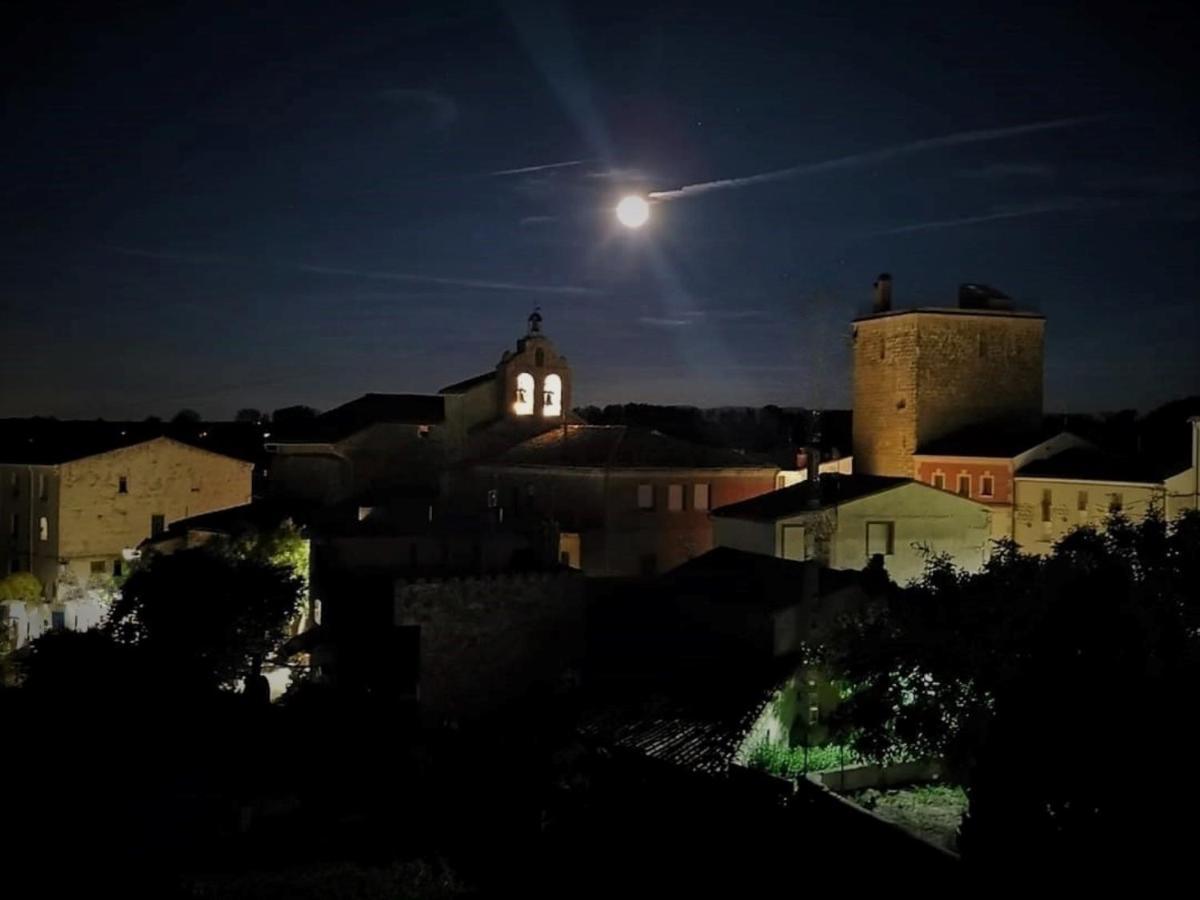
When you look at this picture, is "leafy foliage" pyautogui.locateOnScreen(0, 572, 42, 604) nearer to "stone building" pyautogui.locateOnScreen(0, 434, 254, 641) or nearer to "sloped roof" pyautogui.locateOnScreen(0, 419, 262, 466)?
"stone building" pyautogui.locateOnScreen(0, 434, 254, 641)

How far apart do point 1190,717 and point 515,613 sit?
11021 millimetres

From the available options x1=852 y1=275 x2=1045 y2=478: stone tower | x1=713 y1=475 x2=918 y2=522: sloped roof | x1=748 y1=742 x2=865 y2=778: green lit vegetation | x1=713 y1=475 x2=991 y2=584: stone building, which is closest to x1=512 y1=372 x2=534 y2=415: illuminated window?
x1=713 y1=475 x2=918 y2=522: sloped roof

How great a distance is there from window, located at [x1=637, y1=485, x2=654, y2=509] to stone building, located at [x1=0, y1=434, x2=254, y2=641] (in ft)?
45.2

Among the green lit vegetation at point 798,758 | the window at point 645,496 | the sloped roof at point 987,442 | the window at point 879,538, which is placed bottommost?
the green lit vegetation at point 798,758

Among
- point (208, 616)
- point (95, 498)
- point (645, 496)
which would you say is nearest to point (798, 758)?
point (208, 616)

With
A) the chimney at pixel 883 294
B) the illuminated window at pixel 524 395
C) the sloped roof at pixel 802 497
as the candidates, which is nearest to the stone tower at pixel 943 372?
the chimney at pixel 883 294

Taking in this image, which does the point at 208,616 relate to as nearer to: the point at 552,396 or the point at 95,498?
the point at 95,498

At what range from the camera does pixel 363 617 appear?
928 inches

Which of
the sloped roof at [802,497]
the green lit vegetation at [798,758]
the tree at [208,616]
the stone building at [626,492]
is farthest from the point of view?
the stone building at [626,492]

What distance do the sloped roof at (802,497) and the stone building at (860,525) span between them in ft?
0.07

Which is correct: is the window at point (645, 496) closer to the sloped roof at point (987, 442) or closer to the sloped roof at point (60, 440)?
the sloped roof at point (987, 442)

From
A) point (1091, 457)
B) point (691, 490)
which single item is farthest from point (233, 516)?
point (1091, 457)

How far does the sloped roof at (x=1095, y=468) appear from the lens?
32.8m

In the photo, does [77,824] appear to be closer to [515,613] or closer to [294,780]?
[294,780]
